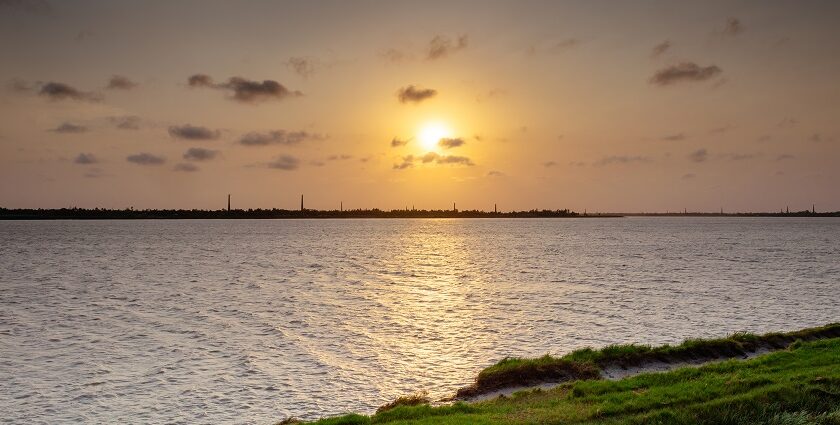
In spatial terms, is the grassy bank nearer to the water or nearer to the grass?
the grass

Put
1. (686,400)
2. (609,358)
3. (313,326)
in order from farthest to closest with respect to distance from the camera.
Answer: (313,326), (609,358), (686,400)

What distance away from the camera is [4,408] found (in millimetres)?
18406

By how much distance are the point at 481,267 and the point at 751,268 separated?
1254 inches

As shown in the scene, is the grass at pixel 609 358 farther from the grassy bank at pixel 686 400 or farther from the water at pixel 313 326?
the grassy bank at pixel 686 400

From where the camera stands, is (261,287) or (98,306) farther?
(261,287)

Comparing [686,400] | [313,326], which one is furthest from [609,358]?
[313,326]

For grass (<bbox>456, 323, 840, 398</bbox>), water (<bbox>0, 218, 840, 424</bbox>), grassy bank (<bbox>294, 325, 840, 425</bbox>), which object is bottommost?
water (<bbox>0, 218, 840, 424</bbox>)

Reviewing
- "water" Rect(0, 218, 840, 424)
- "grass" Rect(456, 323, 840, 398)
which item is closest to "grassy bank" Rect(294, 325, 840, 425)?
"grass" Rect(456, 323, 840, 398)

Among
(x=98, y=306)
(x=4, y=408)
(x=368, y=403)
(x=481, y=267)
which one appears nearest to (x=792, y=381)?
(x=368, y=403)

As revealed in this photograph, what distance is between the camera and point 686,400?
48.4 ft

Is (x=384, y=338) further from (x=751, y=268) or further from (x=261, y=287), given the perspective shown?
(x=751, y=268)

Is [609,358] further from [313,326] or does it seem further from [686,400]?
[313,326]

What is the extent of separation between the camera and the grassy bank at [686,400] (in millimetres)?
13734

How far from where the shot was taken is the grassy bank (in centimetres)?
1373
